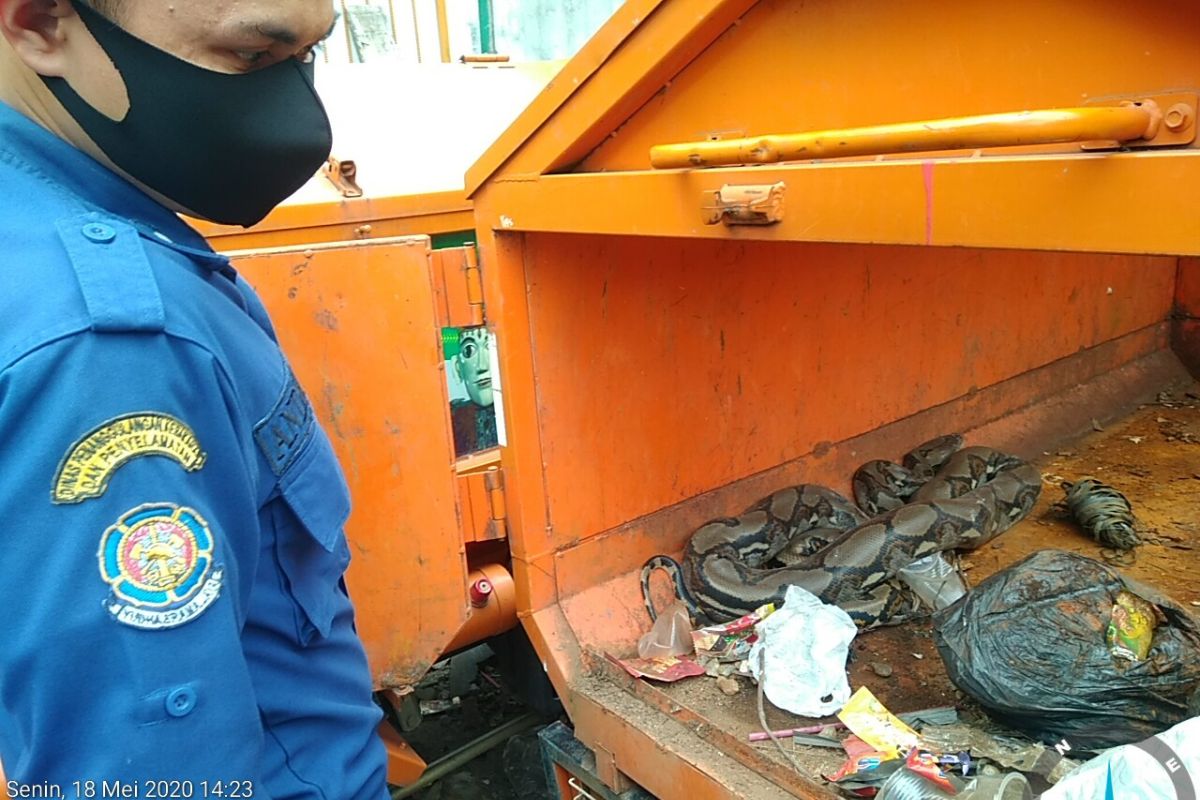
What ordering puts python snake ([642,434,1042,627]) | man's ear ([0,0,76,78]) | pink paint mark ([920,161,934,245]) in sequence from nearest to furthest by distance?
1. man's ear ([0,0,76,78])
2. pink paint mark ([920,161,934,245])
3. python snake ([642,434,1042,627])

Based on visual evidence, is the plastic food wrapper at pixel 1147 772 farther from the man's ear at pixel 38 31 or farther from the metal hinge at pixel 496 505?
the man's ear at pixel 38 31

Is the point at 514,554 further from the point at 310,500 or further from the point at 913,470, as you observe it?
the point at 913,470

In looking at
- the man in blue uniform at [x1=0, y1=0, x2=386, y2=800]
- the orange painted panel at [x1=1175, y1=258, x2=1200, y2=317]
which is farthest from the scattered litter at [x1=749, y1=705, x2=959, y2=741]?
the orange painted panel at [x1=1175, y1=258, x2=1200, y2=317]

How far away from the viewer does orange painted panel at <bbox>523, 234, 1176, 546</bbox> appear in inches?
99.3

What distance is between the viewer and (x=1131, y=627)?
211 centimetres

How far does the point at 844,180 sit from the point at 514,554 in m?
1.49

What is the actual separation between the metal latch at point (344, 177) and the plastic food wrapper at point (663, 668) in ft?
5.63

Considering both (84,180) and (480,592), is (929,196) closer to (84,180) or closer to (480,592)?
(84,180)

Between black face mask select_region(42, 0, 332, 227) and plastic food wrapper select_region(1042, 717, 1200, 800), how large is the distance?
1662 millimetres

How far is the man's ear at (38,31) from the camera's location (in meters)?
0.97

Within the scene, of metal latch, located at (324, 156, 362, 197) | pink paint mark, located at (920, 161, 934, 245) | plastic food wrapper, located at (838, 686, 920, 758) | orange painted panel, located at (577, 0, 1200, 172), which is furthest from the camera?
metal latch, located at (324, 156, 362, 197)

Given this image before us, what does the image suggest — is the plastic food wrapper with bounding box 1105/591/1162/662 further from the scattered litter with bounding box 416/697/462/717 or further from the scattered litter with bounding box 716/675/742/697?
the scattered litter with bounding box 416/697/462/717

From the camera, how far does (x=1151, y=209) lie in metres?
1.15

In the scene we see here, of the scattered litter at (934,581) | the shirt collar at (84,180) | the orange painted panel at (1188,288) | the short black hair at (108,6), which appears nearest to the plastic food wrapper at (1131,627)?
the scattered litter at (934,581)
